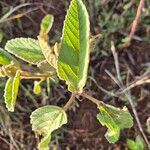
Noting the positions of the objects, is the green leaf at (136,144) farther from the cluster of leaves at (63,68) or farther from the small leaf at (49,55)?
the small leaf at (49,55)

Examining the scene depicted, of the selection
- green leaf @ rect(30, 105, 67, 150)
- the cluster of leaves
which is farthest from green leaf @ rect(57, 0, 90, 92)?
green leaf @ rect(30, 105, 67, 150)

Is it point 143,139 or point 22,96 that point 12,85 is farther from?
point 143,139

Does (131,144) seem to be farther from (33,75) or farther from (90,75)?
(33,75)

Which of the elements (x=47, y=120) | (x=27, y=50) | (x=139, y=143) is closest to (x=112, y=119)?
(x=47, y=120)

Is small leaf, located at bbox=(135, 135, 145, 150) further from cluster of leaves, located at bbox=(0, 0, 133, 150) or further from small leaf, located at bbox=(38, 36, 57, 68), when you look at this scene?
small leaf, located at bbox=(38, 36, 57, 68)

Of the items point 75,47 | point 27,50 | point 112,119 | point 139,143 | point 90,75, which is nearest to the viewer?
point 75,47

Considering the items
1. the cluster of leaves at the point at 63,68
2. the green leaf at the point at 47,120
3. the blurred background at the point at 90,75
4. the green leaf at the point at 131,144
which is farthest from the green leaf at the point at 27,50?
the green leaf at the point at 131,144

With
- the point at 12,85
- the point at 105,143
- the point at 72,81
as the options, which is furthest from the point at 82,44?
the point at 105,143

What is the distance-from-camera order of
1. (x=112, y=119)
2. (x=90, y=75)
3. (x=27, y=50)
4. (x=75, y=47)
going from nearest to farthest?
(x=75, y=47), (x=112, y=119), (x=27, y=50), (x=90, y=75)
